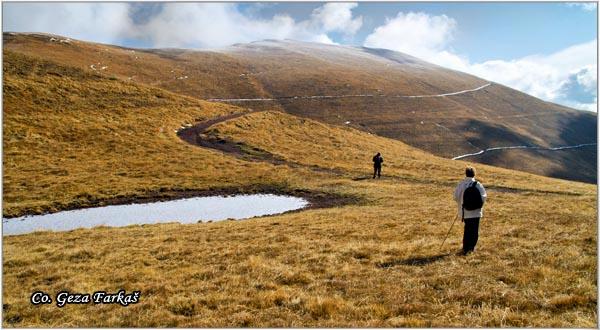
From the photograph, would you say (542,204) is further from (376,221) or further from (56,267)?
(56,267)

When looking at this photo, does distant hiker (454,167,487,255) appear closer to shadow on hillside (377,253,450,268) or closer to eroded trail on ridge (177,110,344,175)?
shadow on hillside (377,253,450,268)

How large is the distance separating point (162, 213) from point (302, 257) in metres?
18.6

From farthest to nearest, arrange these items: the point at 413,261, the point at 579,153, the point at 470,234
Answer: the point at 579,153, the point at 470,234, the point at 413,261

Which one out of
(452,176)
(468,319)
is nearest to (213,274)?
(468,319)

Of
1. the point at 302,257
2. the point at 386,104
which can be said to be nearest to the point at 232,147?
the point at 302,257

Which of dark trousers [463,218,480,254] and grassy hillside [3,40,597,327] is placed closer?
grassy hillside [3,40,597,327]

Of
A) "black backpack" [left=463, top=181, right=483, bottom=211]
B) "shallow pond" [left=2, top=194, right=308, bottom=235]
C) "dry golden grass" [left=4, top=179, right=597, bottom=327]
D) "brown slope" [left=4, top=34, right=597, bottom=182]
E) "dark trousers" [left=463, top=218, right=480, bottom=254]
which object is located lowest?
"shallow pond" [left=2, top=194, right=308, bottom=235]

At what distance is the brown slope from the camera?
12088 cm

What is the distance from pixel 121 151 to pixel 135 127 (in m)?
13.3

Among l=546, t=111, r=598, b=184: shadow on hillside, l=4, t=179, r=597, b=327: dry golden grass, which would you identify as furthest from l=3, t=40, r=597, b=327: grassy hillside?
l=546, t=111, r=598, b=184: shadow on hillside

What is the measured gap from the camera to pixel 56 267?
15562mm

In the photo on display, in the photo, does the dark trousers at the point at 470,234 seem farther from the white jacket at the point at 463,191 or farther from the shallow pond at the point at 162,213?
the shallow pond at the point at 162,213

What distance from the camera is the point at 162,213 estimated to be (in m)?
30.9

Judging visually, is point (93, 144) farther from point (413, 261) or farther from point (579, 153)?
point (579, 153)
